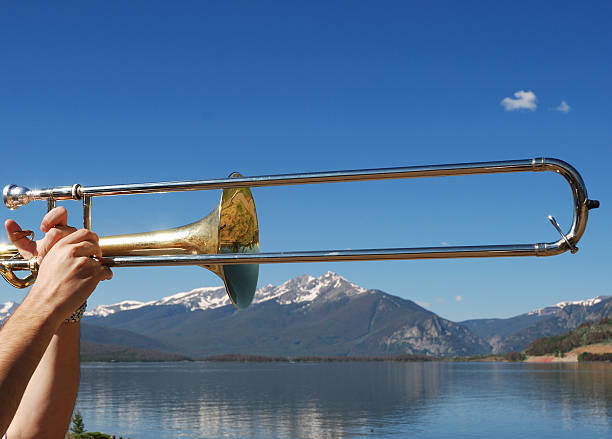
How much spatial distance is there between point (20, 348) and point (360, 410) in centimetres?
10834

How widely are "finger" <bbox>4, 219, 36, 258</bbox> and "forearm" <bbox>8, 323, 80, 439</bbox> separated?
34 cm

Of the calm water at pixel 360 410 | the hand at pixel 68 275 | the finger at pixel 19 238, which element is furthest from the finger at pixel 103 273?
the calm water at pixel 360 410

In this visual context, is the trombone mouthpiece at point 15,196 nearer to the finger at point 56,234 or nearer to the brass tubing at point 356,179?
the brass tubing at point 356,179

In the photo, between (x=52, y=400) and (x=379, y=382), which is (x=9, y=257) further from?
(x=379, y=382)

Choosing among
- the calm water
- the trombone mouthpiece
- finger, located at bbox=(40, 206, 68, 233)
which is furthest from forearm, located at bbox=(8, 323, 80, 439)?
the calm water

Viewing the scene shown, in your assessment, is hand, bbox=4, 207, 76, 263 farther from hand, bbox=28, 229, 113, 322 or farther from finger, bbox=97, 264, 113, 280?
hand, bbox=28, 229, 113, 322

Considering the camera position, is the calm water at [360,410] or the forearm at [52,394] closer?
the forearm at [52,394]

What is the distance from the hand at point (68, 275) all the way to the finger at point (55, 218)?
0.39 meters

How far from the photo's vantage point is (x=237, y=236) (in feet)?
11.1

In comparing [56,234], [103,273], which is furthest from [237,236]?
[103,273]

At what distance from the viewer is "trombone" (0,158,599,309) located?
238 cm

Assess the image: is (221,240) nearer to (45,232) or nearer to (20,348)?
(45,232)

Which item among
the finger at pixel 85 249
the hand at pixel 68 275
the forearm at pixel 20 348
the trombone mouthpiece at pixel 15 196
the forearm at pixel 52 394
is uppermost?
the trombone mouthpiece at pixel 15 196

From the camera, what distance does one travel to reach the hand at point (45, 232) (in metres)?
2.30
